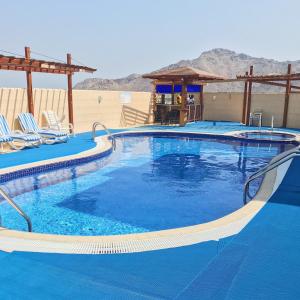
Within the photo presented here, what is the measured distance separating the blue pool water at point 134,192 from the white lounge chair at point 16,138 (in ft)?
7.63

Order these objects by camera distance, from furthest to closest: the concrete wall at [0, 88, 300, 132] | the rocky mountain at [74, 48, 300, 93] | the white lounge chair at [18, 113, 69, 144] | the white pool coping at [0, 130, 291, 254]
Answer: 1. the rocky mountain at [74, 48, 300, 93]
2. the concrete wall at [0, 88, 300, 132]
3. the white lounge chair at [18, 113, 69, 144]
4. the white pool coping at [0, 130, 291, 254]

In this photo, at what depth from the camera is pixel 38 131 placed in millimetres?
11789

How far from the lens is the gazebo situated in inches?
713

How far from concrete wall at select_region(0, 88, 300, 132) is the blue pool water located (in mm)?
4027

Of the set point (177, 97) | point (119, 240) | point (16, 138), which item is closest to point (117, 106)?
point (177, 97)

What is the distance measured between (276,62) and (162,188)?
8637 centimetres

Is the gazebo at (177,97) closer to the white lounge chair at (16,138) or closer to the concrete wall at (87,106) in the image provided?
the concrete wall at (87,106)

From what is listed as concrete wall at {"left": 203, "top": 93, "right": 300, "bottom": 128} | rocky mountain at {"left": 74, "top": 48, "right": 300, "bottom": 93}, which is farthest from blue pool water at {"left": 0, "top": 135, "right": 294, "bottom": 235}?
rocky mountain at {"left": 74, "top": 48, "right": 300, "bottom": 93}

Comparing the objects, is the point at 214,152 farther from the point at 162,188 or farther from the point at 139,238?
the point at 139,238

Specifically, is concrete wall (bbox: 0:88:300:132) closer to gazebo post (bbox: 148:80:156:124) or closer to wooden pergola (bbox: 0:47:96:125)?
gazebo post (bbox: 148:80:156:124)

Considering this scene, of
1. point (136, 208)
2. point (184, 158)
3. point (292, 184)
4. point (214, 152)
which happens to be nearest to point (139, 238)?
point (136, 208)

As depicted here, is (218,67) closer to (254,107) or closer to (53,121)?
(254,107)

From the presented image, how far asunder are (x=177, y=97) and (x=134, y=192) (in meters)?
13.5

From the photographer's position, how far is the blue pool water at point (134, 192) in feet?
19.0
